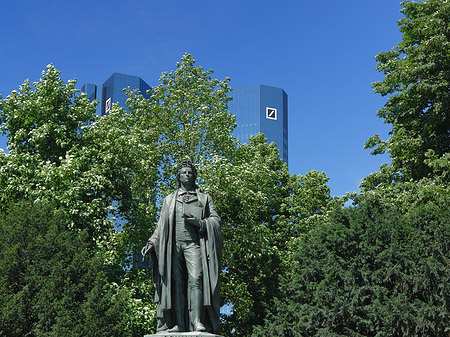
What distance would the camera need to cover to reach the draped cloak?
8781 mm

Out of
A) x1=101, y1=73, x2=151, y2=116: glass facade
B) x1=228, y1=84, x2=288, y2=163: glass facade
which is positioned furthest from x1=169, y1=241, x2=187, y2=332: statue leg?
x1=101, y1=73, x2=151, y2=116: glass facade

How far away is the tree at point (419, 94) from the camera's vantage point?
69.9 ft

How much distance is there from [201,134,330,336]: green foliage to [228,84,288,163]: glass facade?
114211mm

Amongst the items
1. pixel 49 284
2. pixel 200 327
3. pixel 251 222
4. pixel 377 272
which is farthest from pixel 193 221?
pixel 251 222

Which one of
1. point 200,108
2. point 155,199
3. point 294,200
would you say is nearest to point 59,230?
point 155,199

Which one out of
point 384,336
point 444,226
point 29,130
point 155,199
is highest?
point 29,130

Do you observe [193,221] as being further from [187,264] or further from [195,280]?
[195,280]

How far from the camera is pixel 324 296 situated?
20.2 m

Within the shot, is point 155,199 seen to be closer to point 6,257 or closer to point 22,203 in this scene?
point 22,203

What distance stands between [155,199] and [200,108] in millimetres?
4437

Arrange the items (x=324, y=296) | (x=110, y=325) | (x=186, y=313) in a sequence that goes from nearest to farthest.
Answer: (x=186, y=313)
(x=110, y=325)
(x=324, y=296)

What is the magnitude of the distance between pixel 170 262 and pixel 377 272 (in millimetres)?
12278

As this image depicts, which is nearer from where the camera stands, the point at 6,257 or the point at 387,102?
the point at 6,257

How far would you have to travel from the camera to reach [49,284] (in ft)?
55.1
